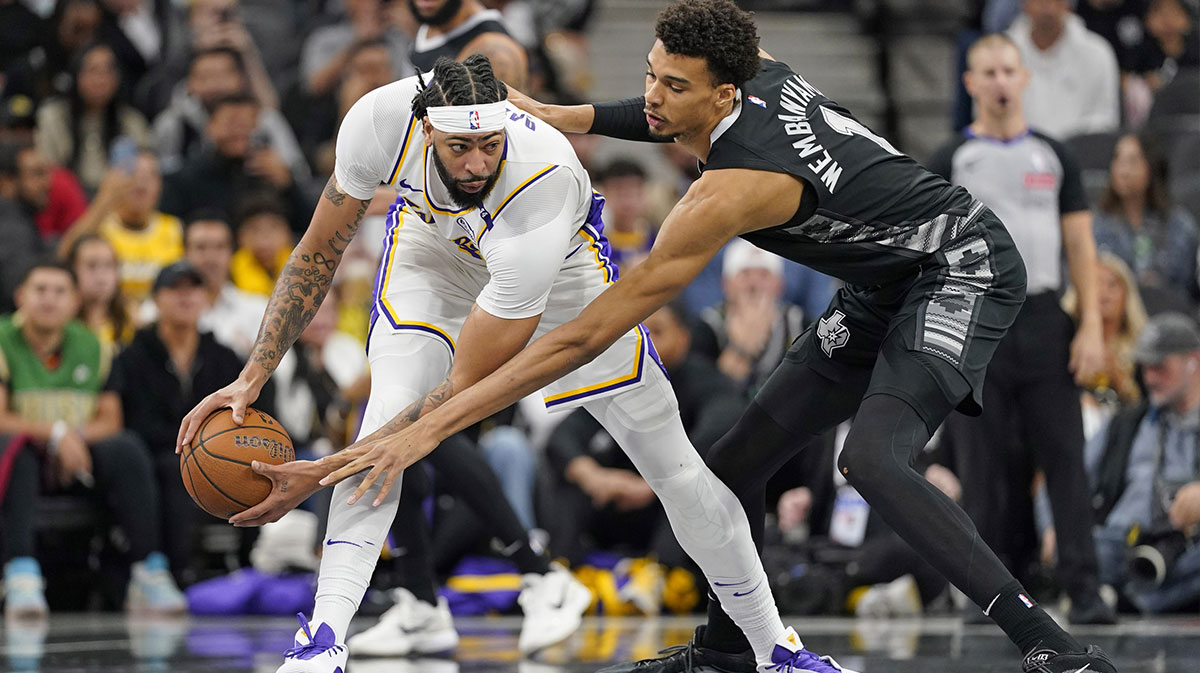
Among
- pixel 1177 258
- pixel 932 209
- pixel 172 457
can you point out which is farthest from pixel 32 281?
pixel 1177 258

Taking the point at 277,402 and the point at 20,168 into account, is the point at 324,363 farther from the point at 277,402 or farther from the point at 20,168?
the point at 20,168

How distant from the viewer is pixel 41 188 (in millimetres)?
9805

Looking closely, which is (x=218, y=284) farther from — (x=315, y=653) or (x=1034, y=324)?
(x=315, y=653)

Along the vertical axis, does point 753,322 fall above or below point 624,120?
below

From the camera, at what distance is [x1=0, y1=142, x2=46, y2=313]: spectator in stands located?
9.03m

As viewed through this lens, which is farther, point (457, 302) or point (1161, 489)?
point (1161, 489)

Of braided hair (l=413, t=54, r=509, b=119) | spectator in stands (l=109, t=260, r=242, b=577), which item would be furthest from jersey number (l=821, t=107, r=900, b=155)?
spectator in stands (l=109, t=260, r=242, b=577)

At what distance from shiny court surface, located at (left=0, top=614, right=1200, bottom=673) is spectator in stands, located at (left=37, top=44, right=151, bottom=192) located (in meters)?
3.80

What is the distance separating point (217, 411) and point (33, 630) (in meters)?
3.31

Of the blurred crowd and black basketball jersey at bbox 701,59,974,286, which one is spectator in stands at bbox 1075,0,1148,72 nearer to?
the blurred crowd

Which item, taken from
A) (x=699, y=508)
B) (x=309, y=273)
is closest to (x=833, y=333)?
(x=699, y=508)

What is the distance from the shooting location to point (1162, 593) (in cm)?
762

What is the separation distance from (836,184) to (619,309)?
716 mm

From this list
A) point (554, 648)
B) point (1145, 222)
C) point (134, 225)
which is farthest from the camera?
point (1145, 222)
